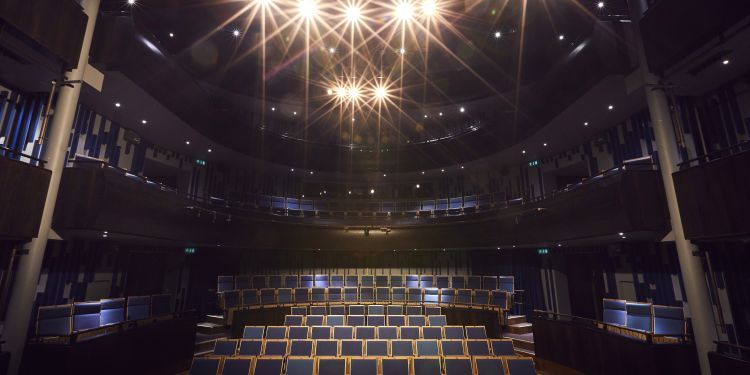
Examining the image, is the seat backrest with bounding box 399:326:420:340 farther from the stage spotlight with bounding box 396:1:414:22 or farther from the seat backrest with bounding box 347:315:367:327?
the stage spotlight with bounding box 396:1:414:22

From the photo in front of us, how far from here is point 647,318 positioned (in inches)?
225

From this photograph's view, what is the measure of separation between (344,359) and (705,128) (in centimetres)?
734

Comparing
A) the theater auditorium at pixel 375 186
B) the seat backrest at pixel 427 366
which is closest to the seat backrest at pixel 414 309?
the theater auditorium at pixel 375 186

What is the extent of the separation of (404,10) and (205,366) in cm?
817

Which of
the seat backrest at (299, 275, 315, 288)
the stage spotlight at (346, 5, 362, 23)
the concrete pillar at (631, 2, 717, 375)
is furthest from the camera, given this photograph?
the seat backrest at (299, 275, 315, 288)

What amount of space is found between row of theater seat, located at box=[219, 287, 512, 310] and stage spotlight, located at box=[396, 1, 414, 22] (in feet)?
24.4

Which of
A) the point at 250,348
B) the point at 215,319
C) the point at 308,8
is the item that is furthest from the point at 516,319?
the point at 308,8

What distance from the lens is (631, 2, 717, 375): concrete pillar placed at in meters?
4.84

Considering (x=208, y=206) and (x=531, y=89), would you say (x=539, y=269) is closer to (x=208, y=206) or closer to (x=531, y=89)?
(x=531, y=89)

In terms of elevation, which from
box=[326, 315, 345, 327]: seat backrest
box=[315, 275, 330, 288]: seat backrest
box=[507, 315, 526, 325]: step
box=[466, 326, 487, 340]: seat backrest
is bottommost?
box=[507, 315, 526, 325]: step

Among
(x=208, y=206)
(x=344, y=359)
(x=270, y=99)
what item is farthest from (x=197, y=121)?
(x=344, y=359)

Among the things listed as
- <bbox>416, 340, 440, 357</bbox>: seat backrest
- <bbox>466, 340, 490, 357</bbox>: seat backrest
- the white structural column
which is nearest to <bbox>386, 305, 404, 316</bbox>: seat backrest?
<bbox>416, 340, 440, 357</bbox>: seat backrest

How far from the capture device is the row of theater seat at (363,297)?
8672 mm

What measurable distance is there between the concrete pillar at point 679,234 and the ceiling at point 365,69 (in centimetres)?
77
